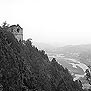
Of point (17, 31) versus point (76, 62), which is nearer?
point (17, 31)

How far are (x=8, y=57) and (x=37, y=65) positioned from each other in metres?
8.89

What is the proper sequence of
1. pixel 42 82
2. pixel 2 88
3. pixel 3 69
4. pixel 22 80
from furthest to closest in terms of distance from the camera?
1. pixel 42 82
2. pixel 22 80
3. pixel 3 69
4. pixel 2 88

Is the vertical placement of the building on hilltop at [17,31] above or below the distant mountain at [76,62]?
above

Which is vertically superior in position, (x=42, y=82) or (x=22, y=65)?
(x=22, y=65)

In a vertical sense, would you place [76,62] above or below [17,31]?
below

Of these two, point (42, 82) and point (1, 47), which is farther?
point (42, 82)

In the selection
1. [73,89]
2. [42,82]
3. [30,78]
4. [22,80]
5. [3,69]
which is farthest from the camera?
[73,89]

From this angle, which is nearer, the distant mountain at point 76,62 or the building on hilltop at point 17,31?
the building on hilltop at point 17,31

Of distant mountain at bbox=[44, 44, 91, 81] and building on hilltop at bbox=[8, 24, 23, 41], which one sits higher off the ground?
building on hilltop at bbox=[8, 24, 23, 41]

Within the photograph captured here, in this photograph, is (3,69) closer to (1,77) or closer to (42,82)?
(1,77)

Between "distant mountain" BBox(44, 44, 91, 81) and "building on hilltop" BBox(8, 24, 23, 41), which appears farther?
"distant mountain" BBox(44, 44, 91, 81)

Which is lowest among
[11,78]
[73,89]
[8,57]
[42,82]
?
[73,89]

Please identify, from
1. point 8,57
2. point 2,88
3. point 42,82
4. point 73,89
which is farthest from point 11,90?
point 73,89

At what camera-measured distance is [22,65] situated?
23609 millimetres
